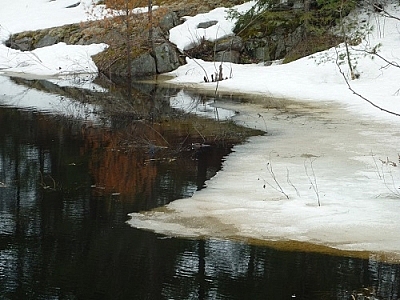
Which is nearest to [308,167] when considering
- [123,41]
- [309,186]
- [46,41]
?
[309,186]

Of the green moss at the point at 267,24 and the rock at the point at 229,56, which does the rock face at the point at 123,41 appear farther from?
the green moss at the point at 267,24

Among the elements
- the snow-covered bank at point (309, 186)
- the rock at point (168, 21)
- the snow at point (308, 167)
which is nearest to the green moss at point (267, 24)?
the rock at point (168, 21)

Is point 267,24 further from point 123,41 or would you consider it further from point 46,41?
point 46,41

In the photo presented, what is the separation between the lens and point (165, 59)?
2772cm

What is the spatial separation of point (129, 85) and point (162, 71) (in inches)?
170

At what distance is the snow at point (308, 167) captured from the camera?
728 centimetres

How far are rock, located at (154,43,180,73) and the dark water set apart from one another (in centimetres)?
1790

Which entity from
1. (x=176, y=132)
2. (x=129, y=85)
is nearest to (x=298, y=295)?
(x=176, y=132)

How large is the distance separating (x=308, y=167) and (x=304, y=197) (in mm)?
1741

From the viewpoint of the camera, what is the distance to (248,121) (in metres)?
15.0

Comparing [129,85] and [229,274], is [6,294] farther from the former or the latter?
[129,85]

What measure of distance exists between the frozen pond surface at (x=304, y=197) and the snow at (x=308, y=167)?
0.5 inches

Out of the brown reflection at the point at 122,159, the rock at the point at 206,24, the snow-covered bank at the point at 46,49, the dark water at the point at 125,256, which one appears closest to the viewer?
the dark water at the point at 125,256

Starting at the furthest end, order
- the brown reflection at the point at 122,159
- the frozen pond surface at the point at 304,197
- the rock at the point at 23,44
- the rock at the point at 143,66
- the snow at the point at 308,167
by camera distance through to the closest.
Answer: the rock at the point at 23,44 → the rock at the point at 143,66 → the brown reflection at the point at 122,159 → the snow at the point at 308,167 → the frozen pond surface at the point at 304,197
